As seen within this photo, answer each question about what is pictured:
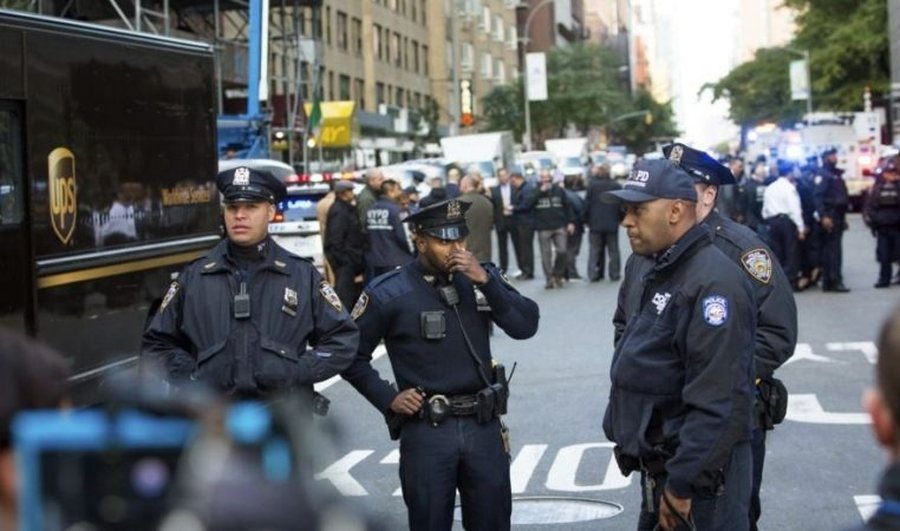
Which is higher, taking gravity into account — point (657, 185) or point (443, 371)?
point (657, 185)

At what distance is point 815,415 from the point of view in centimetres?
1201

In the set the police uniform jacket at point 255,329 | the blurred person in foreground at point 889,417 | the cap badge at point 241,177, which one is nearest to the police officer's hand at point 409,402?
the police uniform jacket at point 255,329

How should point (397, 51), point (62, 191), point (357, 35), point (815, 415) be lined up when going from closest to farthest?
1. point (62, 191)
2. point (815, 415)
3. point (357, 35)
4. point (397, 51)

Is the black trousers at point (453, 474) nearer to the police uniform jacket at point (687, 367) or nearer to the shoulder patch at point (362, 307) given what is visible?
the shoulder patch at point (362, 307)

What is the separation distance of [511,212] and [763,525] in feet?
64.1

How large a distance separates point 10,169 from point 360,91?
61.8 metres

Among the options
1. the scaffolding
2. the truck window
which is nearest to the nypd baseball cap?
the truck window

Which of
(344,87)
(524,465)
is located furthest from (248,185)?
(344,87)

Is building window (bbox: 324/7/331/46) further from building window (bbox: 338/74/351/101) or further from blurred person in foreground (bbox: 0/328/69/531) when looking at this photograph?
blurred person in foreground (bbox: 0/328/69/531)

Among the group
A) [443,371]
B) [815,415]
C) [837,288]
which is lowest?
[815,415]

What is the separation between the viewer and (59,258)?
1111cm

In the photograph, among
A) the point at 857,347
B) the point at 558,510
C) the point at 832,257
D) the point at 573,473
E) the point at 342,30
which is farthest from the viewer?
the point at 342,30

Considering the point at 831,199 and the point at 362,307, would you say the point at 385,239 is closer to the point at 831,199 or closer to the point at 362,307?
the point at 831,199

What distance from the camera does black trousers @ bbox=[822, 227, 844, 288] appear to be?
22219 millimetres
